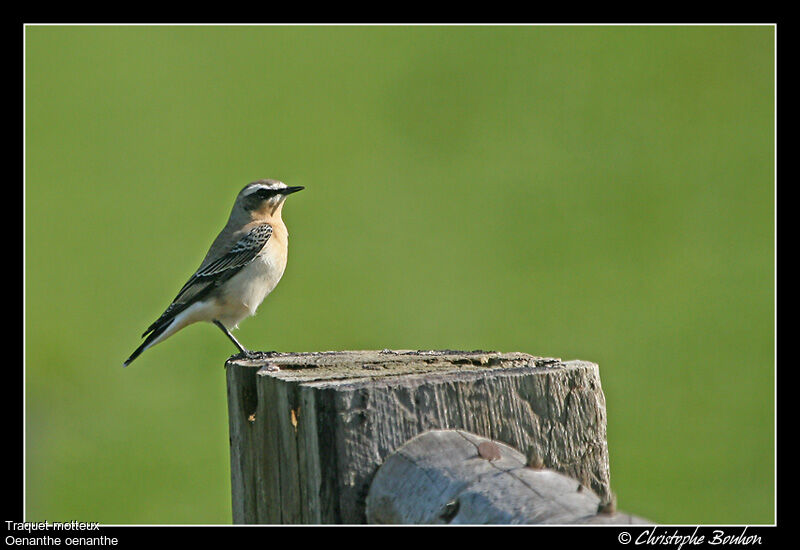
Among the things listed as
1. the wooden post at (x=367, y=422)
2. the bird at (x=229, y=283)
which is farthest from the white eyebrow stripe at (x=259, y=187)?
the wooden post at (x=367, y=422)

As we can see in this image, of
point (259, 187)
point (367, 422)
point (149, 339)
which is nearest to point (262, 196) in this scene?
point (259, 187)

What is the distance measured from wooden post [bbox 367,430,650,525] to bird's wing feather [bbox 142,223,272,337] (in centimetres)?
479

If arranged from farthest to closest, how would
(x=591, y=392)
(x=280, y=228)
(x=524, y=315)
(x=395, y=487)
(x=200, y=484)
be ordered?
(x=524, y=315) → (x=200, y=484) → (x=280, y=228) → (x=591, y=392) → (x=395, y=487)

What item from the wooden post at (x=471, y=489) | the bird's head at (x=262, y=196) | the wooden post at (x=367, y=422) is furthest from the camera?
the bird's head at (x=262, y=196)

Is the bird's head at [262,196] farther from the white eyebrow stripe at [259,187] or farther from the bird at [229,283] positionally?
the bird at [229,283]

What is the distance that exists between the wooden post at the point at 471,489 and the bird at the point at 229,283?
14.8 feet

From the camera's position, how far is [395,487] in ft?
11.1

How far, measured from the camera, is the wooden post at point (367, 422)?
3525mm

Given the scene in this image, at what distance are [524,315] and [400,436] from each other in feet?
32.5

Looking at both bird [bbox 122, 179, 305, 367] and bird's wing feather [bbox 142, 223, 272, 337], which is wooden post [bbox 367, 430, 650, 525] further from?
bird's wing feather [bbox 142, 223, 272, 337]

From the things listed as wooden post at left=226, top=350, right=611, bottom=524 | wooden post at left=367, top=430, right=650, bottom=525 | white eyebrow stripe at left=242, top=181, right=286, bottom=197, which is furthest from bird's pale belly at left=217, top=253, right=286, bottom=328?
wooden post at left=367, top=430, right=650, bottom=525

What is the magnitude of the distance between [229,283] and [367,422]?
185 inches

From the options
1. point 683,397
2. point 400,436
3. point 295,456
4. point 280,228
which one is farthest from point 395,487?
point 683,397
